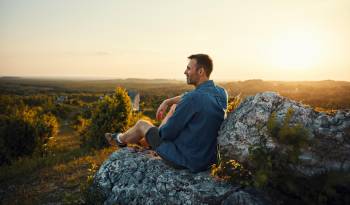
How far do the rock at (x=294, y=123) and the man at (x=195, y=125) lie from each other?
14.4 inches

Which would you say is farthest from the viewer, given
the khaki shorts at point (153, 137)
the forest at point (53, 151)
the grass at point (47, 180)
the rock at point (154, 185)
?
the forest at point (53, 151)

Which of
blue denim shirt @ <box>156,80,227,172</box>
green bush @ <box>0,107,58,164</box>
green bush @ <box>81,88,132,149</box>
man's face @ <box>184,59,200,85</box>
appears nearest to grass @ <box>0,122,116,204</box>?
green bush @ <box>0,107,58,164</box>

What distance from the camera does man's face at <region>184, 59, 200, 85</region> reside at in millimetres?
6973

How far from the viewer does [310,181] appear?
4992 millimetres

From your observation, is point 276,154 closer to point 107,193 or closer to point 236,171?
point 236,171

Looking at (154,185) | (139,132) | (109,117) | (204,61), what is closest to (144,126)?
(139,132)

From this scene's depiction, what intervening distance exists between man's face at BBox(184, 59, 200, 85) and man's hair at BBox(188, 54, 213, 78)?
0.08m

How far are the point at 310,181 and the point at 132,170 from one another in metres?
3.49

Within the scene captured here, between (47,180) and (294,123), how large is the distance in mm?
7829

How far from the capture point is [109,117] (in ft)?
51.9

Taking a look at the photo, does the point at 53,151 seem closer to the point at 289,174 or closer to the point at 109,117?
the point at 109,117

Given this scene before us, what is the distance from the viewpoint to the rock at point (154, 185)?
225 inches

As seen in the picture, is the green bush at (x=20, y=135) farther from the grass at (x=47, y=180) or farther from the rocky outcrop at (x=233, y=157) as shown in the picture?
the rocky outcrop at (x=233, y=157)

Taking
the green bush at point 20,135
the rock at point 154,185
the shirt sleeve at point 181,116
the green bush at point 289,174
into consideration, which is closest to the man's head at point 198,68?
the shirt sleeve at point 181,116
